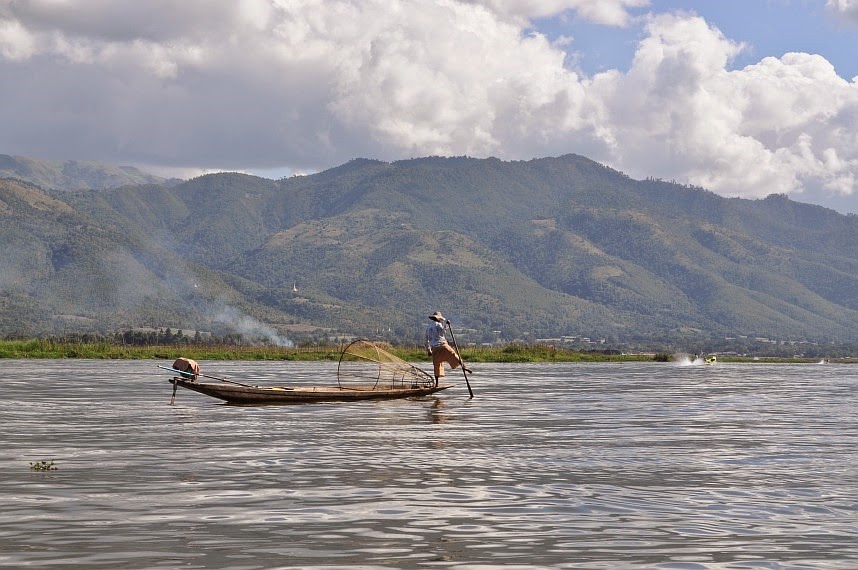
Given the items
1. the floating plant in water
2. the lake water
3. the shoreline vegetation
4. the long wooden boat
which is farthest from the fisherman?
the shoreline vegetation

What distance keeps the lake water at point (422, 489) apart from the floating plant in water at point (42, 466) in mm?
136

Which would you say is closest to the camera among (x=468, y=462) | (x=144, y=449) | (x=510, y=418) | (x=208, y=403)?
(x=468, y=462)

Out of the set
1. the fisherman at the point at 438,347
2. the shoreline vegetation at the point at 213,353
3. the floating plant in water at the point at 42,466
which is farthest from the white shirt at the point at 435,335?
the shoreline vegetation at the point at 213,353

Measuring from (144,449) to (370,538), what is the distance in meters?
11.5

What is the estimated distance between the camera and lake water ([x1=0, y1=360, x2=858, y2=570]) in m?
14.6

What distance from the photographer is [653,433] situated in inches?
1240


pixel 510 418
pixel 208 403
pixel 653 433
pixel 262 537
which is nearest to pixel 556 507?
pixel 262 537

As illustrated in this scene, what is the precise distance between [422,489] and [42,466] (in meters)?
7.60

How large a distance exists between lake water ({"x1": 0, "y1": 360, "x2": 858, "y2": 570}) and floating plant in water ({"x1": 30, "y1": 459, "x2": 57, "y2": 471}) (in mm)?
136

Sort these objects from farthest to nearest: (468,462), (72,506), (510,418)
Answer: (510,418) < (468,462) < (72,506)

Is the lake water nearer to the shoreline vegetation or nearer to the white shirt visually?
the white shirt

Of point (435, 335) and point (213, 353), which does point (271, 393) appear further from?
point (213, 353)

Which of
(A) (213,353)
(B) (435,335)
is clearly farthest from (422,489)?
(A) (213,353)

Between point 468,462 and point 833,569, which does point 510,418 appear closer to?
point 468,462
